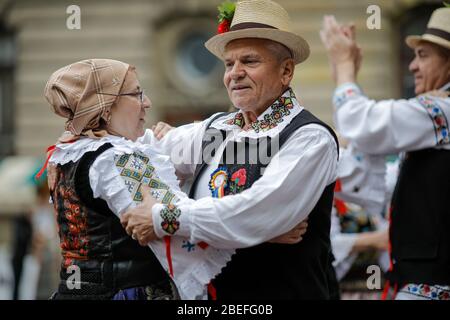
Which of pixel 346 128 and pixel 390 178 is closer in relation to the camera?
pixel 346 128

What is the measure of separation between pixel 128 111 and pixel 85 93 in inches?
8.9

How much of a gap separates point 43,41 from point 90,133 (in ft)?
36.8

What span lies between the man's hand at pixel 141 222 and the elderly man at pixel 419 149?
1.58 meters

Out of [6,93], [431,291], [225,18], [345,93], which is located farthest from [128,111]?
[6,93]

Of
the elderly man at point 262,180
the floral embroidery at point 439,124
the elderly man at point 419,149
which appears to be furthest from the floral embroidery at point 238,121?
the floral embroidery at point 439,124

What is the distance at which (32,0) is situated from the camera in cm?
1435

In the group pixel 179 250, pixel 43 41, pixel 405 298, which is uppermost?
pixel 43 41

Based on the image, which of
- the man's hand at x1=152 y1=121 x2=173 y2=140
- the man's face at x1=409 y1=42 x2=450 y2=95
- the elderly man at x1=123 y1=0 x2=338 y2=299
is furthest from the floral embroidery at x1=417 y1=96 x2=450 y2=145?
the man's hand at x1=152 y1=121 x2=173 y2=140

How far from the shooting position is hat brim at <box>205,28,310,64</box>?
11.4 feet

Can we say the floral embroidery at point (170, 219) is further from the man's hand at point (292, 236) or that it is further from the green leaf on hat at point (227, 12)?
the green leaf on hat at point (227, 12)

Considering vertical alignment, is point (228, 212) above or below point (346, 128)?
below

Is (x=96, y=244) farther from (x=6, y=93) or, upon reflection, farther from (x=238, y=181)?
(x=6, y=93)
